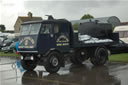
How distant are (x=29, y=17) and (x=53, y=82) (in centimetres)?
8990

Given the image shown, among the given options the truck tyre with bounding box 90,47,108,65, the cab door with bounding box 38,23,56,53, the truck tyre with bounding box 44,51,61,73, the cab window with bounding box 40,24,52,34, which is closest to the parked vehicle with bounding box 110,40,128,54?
the truck tyre with bounding box 90,47,108,65

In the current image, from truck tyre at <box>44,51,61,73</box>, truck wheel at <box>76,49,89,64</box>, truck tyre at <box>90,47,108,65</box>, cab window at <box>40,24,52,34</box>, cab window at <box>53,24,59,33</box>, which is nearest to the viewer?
truck tyre at <box>44,51,61,73</box>

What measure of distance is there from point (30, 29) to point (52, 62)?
2136mm

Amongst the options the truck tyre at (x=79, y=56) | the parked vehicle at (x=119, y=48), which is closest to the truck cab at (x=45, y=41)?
the truck tyre at (x=79, y=56)

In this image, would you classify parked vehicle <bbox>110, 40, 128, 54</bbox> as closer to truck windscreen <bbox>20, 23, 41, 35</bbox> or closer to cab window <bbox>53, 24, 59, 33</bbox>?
cab window <bbox>53, 24, 59, 33</bbox>

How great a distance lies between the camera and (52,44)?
39.1ft

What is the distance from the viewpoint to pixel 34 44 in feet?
37.6

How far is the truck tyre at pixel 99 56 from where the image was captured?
14.2 meters

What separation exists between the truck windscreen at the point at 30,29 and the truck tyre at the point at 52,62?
141 centimetres

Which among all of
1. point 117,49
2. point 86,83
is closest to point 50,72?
point 86,83

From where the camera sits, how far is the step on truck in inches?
455

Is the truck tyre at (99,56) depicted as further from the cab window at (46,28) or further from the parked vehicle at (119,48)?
the parked vehicle at (119,48)

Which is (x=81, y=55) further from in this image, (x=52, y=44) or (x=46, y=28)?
(x=46, y=28)

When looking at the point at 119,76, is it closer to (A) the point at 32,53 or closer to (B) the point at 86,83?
(B) the point at 86,83
